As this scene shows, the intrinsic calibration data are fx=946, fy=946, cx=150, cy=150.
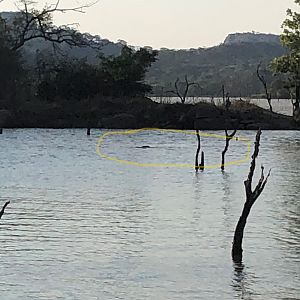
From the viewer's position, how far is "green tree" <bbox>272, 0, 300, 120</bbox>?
6962cm

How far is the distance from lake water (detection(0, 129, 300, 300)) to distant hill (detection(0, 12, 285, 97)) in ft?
276

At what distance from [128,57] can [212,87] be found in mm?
58320

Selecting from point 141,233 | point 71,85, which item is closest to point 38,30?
point 71,85

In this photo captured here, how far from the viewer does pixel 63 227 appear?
2167 centimetres

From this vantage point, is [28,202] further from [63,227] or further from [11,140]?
[11,140]

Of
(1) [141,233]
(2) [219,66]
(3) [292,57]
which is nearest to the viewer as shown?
(1) [141,233]

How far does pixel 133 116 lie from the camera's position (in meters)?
71.1

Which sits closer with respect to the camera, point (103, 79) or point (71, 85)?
point (71, 85)

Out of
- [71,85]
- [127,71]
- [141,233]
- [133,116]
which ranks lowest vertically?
[141,233]

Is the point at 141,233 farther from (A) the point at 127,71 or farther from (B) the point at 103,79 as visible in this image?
(B) the point at 103,79

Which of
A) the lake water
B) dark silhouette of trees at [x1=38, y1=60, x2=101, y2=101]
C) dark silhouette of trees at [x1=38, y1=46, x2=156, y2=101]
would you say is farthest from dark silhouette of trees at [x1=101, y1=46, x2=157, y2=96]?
the lake water

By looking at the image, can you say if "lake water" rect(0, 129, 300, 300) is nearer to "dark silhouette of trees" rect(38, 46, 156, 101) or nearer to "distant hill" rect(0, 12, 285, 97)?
"dark silhouette of trees" rect(38, 46, 156, 101)

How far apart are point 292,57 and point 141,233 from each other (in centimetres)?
5177

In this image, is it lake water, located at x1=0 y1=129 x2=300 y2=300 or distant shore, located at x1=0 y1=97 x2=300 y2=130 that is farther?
distant shore, located at x1=0 y1=97 x2=300 y2=130
